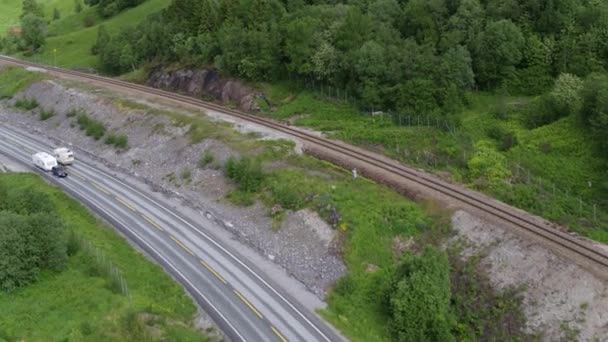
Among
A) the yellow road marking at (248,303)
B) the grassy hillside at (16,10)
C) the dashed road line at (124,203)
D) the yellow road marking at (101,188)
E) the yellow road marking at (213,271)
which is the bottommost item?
the yellow road marking at (248,303)

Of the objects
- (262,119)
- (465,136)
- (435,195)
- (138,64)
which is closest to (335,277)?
(435,195)

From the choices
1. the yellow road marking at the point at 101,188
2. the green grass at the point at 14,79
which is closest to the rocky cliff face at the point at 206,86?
the green grass at the point at 14,79

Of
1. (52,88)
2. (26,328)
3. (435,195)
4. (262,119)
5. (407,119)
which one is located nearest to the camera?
(26,328)

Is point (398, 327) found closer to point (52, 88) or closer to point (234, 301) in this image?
point (234, 301)

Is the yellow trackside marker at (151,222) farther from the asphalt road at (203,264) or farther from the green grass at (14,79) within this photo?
the green grass at (14,79)

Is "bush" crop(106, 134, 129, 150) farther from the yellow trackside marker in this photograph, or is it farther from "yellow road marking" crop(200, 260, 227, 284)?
"yellow road marking" crop(200, 260, 227, 284)

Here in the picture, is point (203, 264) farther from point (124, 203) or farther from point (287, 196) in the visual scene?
point (124, 203)
